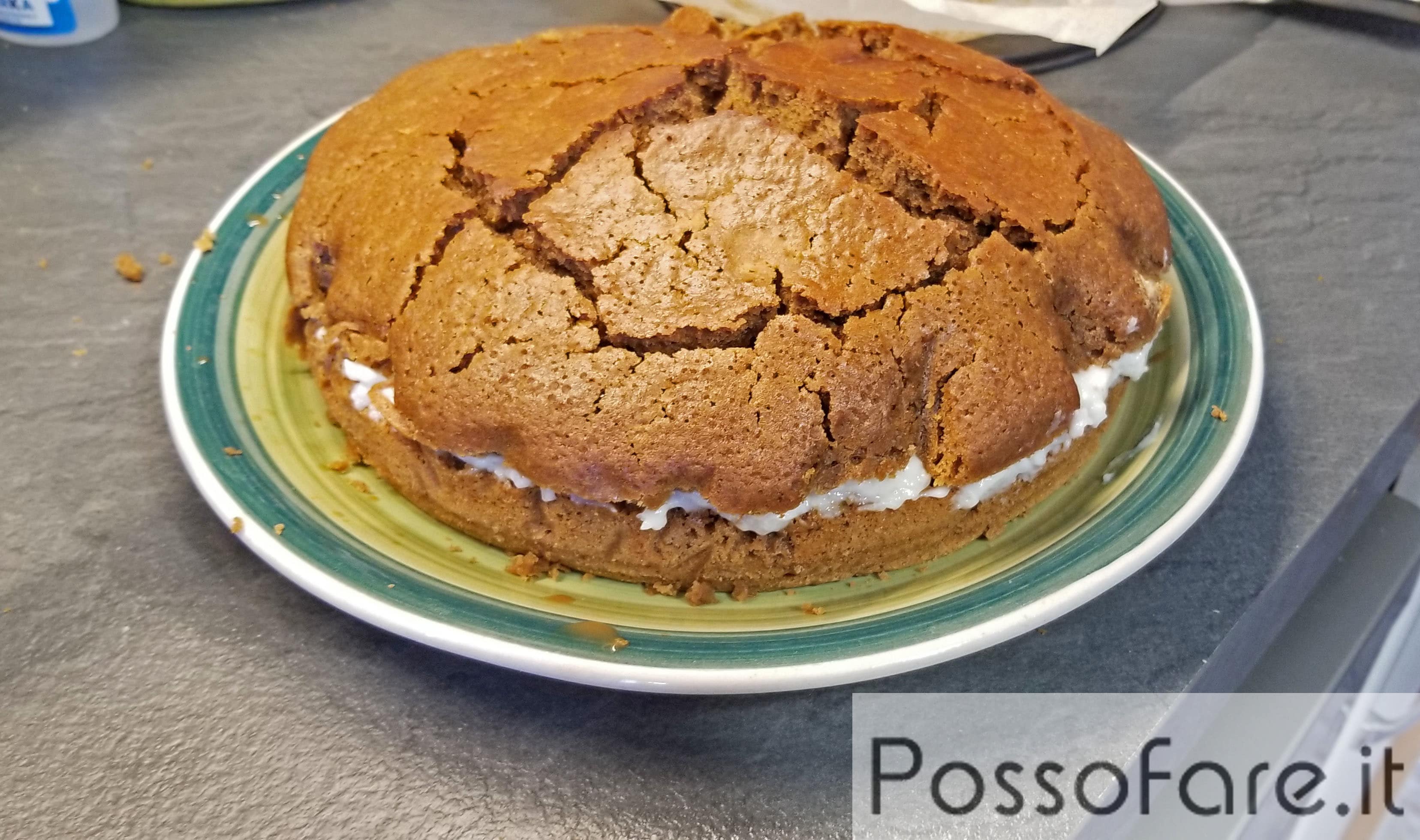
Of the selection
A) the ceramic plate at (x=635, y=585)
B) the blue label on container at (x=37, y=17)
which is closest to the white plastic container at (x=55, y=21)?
the blue label on container at (x=37, y=17)

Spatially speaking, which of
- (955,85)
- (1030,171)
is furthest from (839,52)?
(1030,171)

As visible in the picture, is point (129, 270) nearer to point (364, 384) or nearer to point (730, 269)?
point (364, 384)

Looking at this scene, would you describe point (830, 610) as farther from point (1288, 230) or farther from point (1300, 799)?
point (1288, 230)

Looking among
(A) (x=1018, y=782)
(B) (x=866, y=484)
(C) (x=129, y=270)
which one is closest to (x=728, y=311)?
(B) (x=866, y=484)

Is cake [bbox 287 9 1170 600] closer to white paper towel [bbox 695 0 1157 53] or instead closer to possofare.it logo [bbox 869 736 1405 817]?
possofare.it logo [bbox 869 736 1405 817]

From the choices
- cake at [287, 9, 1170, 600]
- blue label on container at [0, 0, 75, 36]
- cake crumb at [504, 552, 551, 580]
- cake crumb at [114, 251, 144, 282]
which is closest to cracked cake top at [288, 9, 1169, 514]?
cake at [287, 9, 1170, 600]

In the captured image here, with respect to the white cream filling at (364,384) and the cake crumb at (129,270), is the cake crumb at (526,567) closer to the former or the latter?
the white cream filling at (364,384)

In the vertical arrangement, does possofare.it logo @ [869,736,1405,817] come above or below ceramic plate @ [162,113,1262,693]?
below
